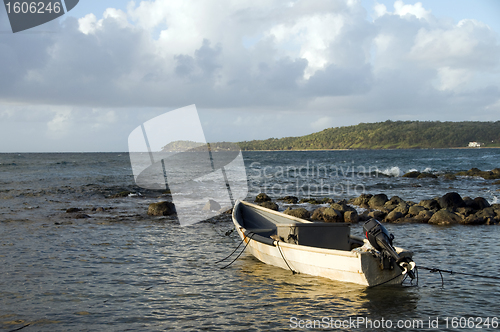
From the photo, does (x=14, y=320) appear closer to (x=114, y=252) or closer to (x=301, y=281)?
(x=114, y=252)

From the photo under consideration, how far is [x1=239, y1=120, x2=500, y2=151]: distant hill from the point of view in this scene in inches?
6024

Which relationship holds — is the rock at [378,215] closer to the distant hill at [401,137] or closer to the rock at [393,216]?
the rock at [393,216]

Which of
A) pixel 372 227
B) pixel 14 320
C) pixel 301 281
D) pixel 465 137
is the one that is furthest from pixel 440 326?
pixel 465 137

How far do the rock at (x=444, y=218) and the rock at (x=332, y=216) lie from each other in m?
3.72

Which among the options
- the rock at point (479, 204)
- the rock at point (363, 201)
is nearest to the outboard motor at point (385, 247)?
the rock at point (479, 204)

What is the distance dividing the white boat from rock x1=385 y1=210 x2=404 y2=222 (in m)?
6.95

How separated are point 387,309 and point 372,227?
1.76 metres

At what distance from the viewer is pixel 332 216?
53.8 ft

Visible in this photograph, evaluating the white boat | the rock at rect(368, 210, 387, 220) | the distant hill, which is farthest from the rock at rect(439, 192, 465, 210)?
the distant hill

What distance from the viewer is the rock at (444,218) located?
15.6 meters

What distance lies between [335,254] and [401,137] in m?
168

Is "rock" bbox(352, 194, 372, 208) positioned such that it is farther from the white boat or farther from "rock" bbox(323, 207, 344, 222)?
the white boat

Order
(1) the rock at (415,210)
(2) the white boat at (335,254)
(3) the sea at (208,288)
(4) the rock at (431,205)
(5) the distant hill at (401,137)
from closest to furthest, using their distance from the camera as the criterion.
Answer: (3) the sea at (208,288), (2) the white boat at (335,254), (1) the rock at (415,210), (4) the rock at (431,205), (5) the distant hill at (401,137)

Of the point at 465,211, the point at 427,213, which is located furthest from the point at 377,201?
the point at 465,211
